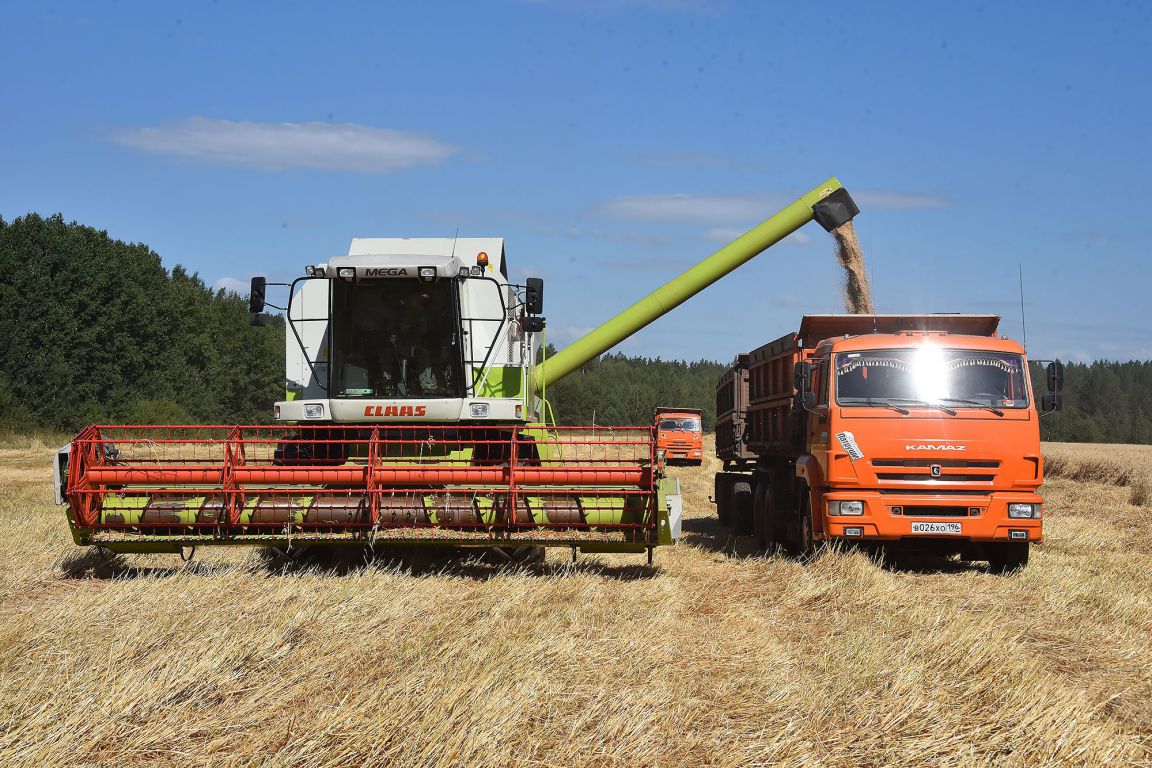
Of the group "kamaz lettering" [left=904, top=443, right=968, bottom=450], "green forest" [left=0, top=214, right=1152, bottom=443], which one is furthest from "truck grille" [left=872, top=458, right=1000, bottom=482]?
"green forest" [left=0, top=214, right=1152, bottom=443]

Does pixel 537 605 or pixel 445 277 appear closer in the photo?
pixel 537 605

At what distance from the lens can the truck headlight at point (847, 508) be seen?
11.5m

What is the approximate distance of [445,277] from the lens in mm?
11430

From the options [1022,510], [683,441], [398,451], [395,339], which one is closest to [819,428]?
[1022,510]

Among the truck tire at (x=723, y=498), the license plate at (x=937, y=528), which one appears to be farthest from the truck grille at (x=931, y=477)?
the truck tire at (x=723, y=498)

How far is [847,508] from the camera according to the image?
11.5 metres

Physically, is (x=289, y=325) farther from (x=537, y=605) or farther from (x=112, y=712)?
(x=112, y=712)

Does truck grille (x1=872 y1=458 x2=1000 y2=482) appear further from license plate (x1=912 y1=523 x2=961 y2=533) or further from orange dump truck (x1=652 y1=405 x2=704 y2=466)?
orange dump truck (x1=652 y1=405 x2=704 y2=466)

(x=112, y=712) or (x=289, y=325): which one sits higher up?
(x=289, y=325)

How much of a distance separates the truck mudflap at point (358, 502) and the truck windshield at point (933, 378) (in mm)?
2926

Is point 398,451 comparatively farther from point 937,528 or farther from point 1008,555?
point 1008,555

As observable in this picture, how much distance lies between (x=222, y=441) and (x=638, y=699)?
550 centimetres

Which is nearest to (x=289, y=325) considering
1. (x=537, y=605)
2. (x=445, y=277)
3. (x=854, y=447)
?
(x=445, y=277)

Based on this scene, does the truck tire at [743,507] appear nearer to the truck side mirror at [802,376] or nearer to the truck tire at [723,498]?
the truck tire at [723,498]
